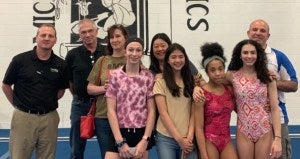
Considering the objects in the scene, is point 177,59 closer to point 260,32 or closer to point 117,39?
point 117,39

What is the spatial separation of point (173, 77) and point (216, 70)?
0.36 meters

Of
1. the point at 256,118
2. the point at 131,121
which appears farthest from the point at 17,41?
the point at 256,118

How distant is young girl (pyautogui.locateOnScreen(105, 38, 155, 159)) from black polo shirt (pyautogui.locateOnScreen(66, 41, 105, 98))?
0.82m

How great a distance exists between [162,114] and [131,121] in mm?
266

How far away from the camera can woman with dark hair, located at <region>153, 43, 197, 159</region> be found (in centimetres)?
355

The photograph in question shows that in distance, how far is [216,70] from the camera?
3617mm

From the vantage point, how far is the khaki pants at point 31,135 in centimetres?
393

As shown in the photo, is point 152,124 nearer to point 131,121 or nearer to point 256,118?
point 131,121

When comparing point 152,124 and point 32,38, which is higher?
point 32,38

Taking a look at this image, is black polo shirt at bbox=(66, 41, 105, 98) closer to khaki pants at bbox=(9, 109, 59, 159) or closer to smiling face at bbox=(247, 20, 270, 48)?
khaki pants at bbox=(9, 109, 59, 159)

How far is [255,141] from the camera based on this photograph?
357 cm

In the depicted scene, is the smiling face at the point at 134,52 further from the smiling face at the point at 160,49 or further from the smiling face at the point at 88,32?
the smiling face at the point at 88,32

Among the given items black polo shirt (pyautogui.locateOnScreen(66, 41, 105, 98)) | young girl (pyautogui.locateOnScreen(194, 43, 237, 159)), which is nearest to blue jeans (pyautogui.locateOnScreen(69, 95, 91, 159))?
black polo shirt (pyautogui.locateOnScreen(66, 41, 105, 98))

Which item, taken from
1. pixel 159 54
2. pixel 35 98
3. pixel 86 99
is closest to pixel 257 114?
pixel 159 54
